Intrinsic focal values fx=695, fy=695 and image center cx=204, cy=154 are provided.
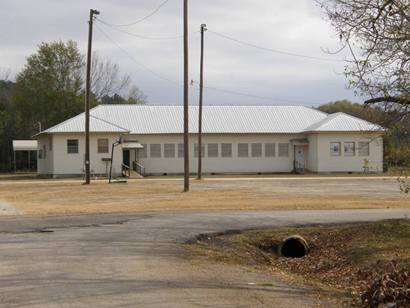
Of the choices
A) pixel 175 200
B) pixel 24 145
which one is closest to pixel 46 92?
pixel 24 145

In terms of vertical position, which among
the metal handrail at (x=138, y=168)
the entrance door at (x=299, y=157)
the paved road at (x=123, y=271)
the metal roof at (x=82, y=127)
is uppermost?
the metal roof at (x=82, y=127)

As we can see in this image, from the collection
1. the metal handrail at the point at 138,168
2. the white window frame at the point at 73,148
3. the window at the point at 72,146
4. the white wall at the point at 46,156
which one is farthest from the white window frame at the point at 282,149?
Answer: the white wall at the point at 46,156

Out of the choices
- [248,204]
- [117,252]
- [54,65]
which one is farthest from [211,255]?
[54,65]

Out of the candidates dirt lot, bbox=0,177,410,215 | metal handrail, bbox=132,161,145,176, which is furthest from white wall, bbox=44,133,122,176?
dirt lot, bbox=0,177,410,215

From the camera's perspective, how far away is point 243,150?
6519 centimetres

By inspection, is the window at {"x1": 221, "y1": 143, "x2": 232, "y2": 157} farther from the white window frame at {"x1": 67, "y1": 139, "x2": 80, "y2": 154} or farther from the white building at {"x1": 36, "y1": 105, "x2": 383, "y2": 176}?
the white window frame at {"x1": 67, "y1": 139, "x2": 80, "y2": 154}

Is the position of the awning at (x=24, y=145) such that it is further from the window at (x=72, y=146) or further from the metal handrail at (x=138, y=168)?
the metal handrail at (x=138, y=168)

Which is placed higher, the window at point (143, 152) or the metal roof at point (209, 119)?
the metal roof at point (209, 119)

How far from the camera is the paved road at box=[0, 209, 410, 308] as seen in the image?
919cm

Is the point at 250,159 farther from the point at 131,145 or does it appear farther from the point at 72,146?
the point at 72,146

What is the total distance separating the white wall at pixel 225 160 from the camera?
64.2 metres

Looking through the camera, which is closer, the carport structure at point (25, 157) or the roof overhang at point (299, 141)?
the roof overhang at point (299, 141)

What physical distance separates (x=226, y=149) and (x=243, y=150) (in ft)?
5.37

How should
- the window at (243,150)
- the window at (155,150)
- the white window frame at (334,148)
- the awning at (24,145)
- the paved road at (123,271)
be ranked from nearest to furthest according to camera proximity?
the paved road at (123,271), the white window frame at (334,148), the window at (155,150), the window at (243,150), the awning at (24,145)
